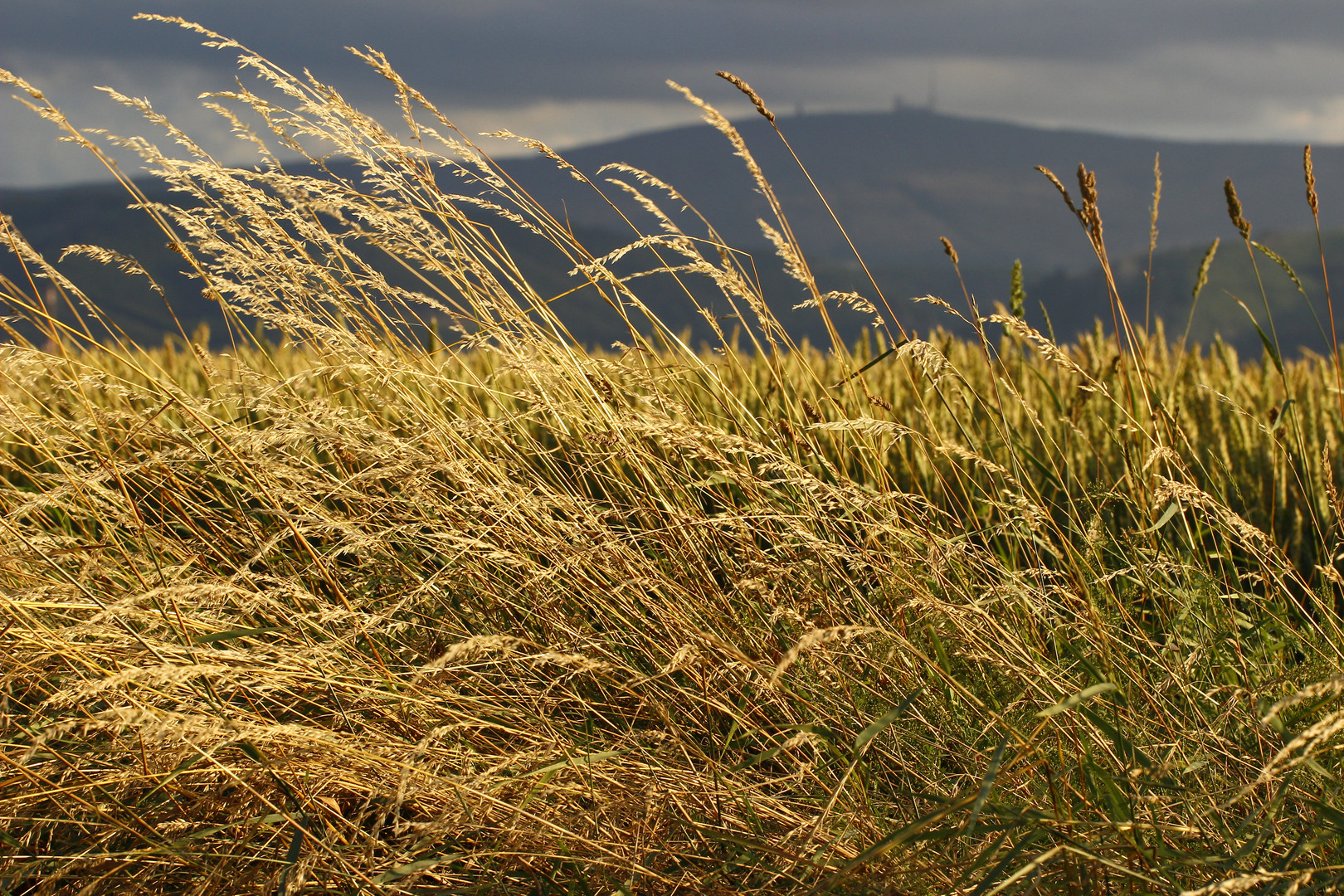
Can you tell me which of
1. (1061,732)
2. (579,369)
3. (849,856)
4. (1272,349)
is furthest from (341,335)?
(1272,349)

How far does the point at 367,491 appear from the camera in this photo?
2.38 m

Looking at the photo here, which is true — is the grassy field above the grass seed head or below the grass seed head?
below

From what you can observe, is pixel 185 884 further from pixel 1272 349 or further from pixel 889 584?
pixel 1272 349

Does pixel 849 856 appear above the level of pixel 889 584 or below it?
below

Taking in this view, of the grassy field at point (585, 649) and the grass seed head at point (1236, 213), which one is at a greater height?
the grass seed head at point (1236, 213)

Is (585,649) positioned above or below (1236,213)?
below

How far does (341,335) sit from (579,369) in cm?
52

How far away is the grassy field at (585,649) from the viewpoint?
1.38 meters

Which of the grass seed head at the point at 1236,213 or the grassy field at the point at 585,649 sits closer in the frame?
the grassy field at the point at 585,649

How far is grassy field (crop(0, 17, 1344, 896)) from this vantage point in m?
1.38

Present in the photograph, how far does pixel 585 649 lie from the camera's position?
1.96 meters

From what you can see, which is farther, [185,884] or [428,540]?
[428,540]

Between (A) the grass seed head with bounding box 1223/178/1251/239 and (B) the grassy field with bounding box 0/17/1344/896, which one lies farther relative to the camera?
(A) the grass seed head with bounding box 1223/178/1251/239

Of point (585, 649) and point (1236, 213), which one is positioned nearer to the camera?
point (1236, 213)
